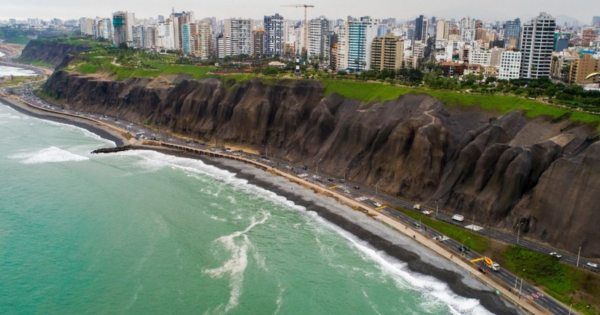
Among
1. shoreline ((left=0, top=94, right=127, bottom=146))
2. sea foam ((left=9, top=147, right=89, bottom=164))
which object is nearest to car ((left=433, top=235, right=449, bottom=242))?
sea foam ((left=9, top=147, right=89, bottom=164))

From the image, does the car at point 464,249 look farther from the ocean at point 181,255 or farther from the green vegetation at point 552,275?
the ocean at point 181,255

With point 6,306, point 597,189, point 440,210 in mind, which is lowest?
point 6,306

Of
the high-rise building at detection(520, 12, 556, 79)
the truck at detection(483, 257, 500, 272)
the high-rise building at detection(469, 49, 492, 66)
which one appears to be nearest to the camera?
the truck at detection(483, 257, 500, 272)

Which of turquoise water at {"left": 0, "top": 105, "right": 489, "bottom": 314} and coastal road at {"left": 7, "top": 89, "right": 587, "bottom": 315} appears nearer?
coastal road at {"left": 7, "top": 89, "right": 587, "bottom": 315}

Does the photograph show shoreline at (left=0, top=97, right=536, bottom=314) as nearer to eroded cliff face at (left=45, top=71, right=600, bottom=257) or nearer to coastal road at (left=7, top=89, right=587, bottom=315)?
coastal road at (left=7, top=89, right=587, bottom=315)

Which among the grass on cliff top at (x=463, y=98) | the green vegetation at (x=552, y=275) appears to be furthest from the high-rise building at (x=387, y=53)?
the green vegetation at (x=552, y=275)

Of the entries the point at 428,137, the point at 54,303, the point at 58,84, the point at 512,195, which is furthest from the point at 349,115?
the point at 58,84

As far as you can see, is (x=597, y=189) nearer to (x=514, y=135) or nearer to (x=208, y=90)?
(x=514, y=135)

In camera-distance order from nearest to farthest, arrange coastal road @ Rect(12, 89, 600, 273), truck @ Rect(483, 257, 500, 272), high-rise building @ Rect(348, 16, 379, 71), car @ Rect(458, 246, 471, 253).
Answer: truck @ Rect(483, 257, 500, 272) < coastal road @ Rect(12, 89, 600, 273) < car @ Rect(458, 246, 471, 253) < high-rise building @ Rect(348, 16, 379, 71)
